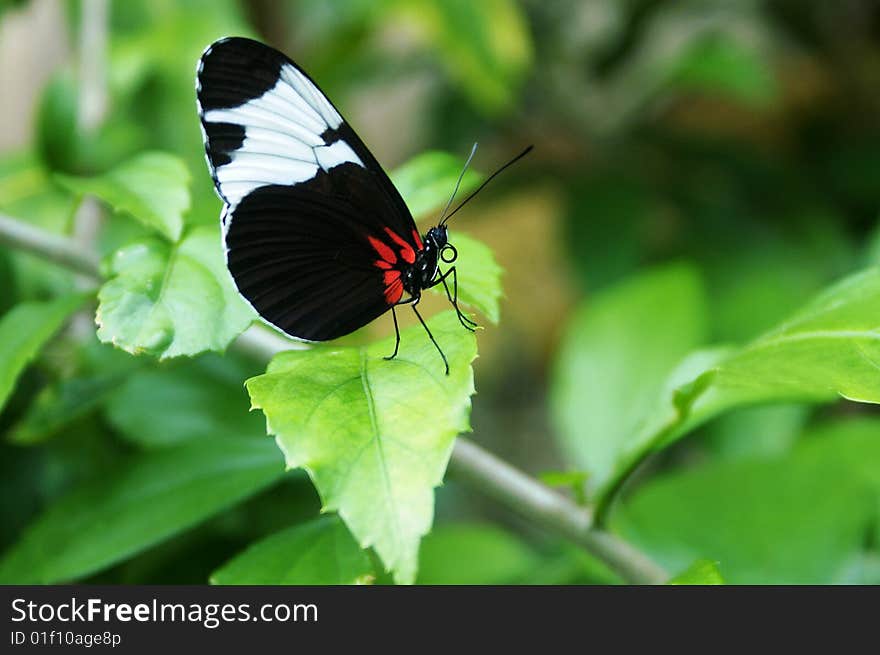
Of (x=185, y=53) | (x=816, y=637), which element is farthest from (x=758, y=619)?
(x=185, y=53)

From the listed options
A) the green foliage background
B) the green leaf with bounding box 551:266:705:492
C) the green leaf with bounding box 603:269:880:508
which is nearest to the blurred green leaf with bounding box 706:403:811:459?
the green foliage background

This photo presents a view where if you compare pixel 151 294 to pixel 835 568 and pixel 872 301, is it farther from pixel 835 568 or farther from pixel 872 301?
pixel 835 568

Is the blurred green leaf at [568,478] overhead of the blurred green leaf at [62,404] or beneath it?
overhead

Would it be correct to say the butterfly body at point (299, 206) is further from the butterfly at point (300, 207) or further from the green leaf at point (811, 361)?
the green leaf at point (811, 361)

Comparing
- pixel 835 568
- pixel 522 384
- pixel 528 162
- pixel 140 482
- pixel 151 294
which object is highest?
pixel 151 294

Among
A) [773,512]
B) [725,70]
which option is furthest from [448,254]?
[725,70]

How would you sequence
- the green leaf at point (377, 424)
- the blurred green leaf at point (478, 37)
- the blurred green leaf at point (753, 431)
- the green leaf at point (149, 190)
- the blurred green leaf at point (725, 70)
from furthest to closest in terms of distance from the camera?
the blurred green leaf at point (725, 70), the blurred green leaf at point (478, 37), the blurred green leaf at point (753, 431), the green leaf at point (149, 190), the green leaf at point (377, 424)

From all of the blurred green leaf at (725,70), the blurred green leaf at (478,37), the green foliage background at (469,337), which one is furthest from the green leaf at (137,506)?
the blurred green leaf at (725,70)
